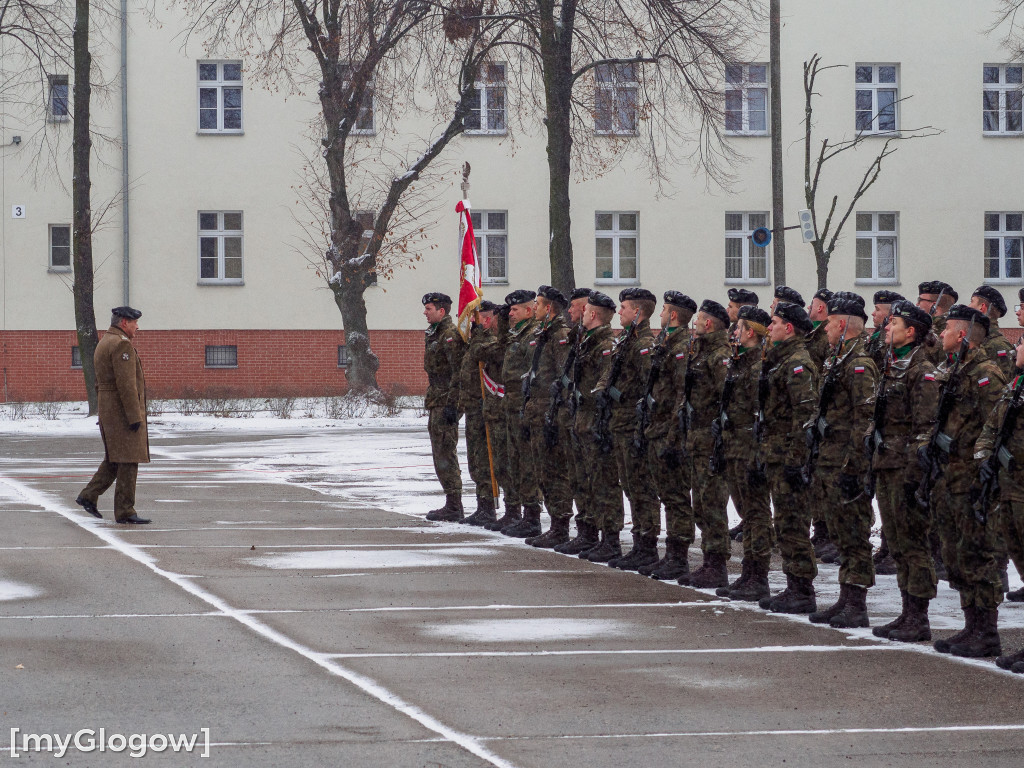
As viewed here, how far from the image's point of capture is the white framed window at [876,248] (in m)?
37.8

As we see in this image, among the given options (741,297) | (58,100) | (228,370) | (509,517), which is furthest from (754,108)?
(741,297)

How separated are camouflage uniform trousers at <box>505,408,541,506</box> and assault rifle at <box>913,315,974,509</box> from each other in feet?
17.2

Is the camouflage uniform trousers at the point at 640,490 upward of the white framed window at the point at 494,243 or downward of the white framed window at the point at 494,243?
downward

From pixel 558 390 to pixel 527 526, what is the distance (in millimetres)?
1624

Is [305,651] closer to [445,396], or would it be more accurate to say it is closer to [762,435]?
[762,435]

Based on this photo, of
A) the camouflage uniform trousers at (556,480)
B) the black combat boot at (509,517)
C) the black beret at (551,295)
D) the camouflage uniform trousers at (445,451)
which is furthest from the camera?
the camouflage uniform trousers at (445,451)

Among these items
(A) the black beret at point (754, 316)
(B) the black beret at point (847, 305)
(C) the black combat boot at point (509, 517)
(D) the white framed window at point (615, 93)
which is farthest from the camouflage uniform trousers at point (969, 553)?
(D) the white framed window at point (615, 93)

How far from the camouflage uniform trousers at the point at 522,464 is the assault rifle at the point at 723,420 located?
3172 mm

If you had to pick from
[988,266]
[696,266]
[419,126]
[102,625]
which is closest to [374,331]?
[419,126]

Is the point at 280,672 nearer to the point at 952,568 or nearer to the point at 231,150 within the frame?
the point at 952,568

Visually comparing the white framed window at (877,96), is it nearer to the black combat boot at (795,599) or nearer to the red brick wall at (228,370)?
the red brick wall at (228,370)

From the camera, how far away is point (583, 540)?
11.6 m

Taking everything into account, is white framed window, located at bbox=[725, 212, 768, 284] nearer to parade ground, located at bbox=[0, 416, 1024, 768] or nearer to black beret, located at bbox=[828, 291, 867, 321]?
parade ground, located at bbox=[0, 416, 1024, 768]

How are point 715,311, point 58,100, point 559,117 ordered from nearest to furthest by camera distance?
1. point 715,311
2. point 559,117
3. point 58,100
